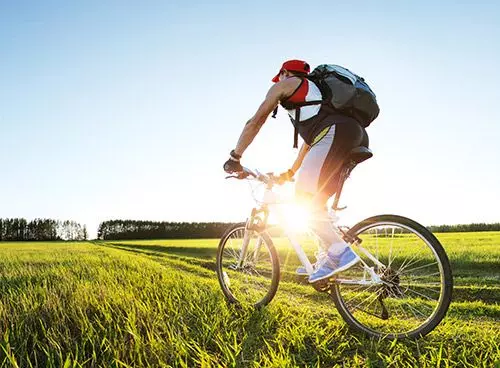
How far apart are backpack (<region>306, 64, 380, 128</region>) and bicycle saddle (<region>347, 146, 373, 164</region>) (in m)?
0.29

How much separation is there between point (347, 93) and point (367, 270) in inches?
70.5

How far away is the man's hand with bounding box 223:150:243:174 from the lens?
5.12 m

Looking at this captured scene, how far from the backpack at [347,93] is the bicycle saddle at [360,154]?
29 cm

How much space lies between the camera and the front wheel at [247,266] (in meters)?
5.47

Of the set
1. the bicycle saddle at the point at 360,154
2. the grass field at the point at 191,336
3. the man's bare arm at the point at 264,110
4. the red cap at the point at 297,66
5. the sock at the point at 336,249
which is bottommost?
the grass field at the point at 191,336

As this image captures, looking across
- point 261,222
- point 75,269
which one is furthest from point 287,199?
point 75,269

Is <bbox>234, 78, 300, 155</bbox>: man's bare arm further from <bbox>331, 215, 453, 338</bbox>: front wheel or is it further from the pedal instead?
the pedal

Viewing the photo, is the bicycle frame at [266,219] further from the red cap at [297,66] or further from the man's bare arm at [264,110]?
the red cap at [297,66]

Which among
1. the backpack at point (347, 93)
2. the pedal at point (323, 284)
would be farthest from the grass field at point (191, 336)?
the backpack at point (347, 93)

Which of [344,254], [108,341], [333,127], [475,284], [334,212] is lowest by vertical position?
[475,284]

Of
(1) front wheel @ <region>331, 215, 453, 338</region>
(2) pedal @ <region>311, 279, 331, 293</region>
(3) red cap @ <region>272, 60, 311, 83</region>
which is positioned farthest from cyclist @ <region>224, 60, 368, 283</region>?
(1) front wheel @ <region>331, 215, 453, 338</region>

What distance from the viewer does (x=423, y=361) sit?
3246 millimetres

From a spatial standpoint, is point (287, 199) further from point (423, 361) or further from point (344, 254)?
point (423, 361)

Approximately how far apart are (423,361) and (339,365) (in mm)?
635
